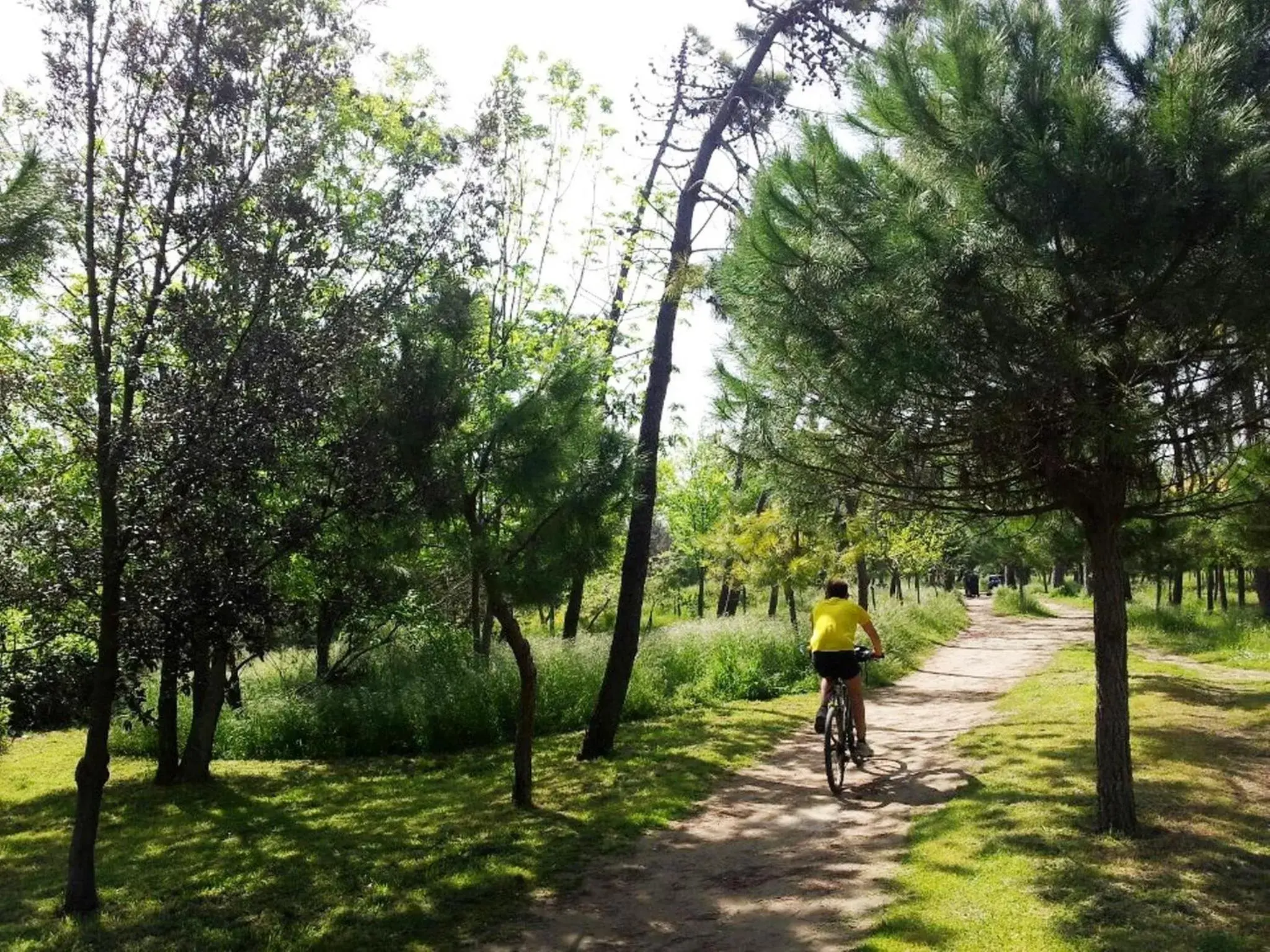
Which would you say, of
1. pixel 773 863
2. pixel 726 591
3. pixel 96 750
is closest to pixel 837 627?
pixel 773 863

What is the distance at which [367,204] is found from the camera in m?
9.61

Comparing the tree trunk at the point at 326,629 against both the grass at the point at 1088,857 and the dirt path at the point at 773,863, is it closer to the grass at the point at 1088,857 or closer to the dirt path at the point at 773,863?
the dirt path at the point at 773,863

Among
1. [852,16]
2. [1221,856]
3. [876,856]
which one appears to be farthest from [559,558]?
[852,16]

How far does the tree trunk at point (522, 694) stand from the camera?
295 inches

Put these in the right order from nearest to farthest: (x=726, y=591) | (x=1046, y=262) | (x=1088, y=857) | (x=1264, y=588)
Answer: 1. (x=1046, y=262)
2. (x=1088, y=857)
3. (x=1264, y=588)
4. (x=726, y=591)

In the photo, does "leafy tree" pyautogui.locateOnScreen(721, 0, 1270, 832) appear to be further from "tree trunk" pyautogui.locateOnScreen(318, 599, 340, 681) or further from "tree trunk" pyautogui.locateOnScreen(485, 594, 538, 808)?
"tree trunk" pyautogui.locateOnScreen(318, 599, 340, 681)

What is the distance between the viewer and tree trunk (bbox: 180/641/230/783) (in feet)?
33.5

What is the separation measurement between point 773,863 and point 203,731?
7.26 m

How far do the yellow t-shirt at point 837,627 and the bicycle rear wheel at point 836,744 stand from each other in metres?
0.54

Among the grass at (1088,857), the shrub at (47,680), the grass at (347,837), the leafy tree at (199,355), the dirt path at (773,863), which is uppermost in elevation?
the leafy tree at (199,355)

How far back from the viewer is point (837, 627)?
8.20 m

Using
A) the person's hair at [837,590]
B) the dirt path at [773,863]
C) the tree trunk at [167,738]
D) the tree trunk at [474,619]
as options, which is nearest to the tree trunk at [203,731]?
the tree trunk at [167,738]

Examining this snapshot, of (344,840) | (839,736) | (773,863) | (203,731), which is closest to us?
(773,863)

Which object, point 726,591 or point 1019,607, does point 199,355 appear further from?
point 1019,607
